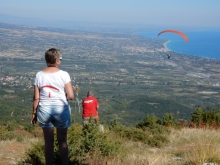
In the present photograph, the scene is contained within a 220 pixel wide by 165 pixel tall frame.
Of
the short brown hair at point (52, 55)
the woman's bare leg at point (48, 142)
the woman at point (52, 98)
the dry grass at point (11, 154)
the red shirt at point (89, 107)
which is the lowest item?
the dry grass at point (11, 154)

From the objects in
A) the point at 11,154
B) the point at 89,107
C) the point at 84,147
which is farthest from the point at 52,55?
the point at 89,107

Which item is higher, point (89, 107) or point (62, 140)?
point (62, 140)

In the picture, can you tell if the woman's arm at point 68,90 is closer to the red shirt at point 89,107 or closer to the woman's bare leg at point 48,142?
the woman's bare leg at point 48,142

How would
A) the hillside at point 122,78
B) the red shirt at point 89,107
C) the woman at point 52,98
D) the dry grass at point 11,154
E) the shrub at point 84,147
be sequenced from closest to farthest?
the woman at point 52,98 < the shrub at point 84,147 < the dry grass at point 11,154 < the red shirt at point 89,107 < the hillside at point 122,78

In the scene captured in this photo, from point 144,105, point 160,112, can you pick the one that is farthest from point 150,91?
point 160,112

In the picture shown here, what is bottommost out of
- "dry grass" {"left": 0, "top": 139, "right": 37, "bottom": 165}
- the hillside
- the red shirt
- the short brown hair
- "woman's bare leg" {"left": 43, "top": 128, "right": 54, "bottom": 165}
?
the hillside

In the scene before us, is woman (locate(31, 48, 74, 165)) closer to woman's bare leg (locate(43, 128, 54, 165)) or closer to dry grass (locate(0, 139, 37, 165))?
woman's bare leg (locate(43, 128, 54, 165))

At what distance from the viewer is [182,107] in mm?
47281

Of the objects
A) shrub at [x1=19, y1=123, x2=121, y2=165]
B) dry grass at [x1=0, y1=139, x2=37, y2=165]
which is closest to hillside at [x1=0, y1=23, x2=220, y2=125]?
dry grass at [x1=0, y1=139, x2=37, y2=165]

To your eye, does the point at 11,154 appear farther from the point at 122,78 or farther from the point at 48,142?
the point at 122,78

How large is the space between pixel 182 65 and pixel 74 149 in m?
96.3

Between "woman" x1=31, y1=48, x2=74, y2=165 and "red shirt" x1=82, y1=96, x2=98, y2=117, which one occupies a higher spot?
"woman" x1=31, y1=48, x2=74, y2=165

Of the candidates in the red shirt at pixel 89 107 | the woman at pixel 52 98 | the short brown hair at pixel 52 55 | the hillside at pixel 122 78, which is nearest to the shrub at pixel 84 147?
the woman at pixel 52 98

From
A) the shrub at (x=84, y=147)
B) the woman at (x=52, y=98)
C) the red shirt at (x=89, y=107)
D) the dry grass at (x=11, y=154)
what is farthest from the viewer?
the red shirt at (x=89, y=107)
